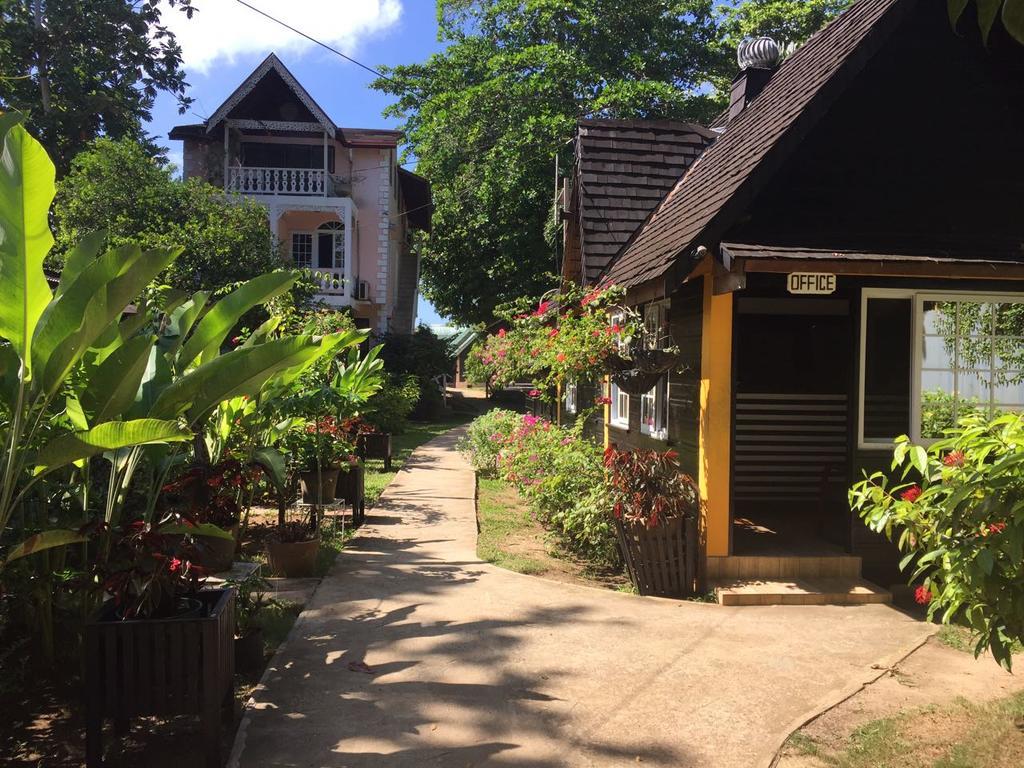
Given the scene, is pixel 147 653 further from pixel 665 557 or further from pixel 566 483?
pixel 566 483

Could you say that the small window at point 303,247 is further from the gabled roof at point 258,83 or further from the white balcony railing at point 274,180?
the gabled roof at point 258,83

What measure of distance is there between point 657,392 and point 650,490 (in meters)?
2.09

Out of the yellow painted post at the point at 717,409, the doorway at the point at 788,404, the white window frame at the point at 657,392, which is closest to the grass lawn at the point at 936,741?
the yellow painted post at the point at 717,409

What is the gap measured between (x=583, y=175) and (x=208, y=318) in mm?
9289

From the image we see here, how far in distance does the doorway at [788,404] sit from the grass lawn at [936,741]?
4486 millimetres

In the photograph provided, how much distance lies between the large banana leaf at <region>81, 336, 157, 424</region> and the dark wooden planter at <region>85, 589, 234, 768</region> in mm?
1008

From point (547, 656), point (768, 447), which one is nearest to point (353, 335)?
point (547, 656)

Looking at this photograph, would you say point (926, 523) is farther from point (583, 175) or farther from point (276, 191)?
point (276, 191)

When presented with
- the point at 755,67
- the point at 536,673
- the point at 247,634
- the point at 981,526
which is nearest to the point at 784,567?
the point at 536,673

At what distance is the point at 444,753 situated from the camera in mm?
3854

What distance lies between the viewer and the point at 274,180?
26.3 m

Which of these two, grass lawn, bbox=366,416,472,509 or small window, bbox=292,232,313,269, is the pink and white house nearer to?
small window, bbox=292,232,313,269

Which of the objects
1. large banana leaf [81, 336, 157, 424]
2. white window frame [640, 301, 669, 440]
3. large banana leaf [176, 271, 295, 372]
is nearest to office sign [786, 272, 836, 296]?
white window frame [640, 301, 669, 440]

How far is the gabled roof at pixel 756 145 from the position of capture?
679 cm
